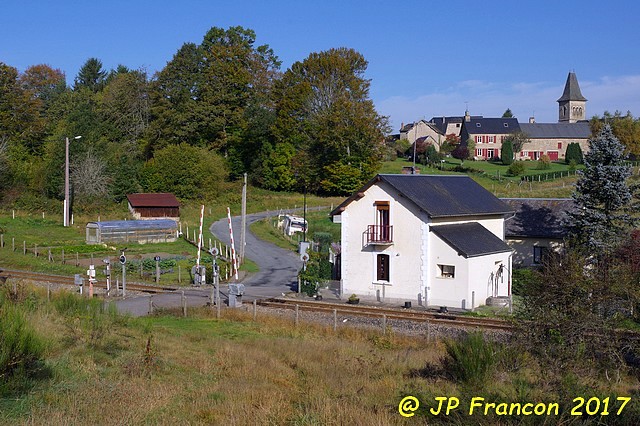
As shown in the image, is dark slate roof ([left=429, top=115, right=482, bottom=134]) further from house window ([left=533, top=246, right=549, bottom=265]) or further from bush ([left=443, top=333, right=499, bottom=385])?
bush ([left=443, top=333, right=499, bottom=385])

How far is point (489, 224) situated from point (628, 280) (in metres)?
15.0

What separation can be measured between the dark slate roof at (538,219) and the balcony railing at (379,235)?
36.0 ft

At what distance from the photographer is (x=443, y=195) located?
3272 cm

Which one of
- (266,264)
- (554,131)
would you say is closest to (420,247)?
(266,264)

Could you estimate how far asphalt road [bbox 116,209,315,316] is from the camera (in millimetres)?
28391

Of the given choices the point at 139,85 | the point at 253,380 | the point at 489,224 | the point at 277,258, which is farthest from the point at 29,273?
the point at 139,85

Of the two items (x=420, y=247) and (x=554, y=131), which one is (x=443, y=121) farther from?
(x=420, y=247)

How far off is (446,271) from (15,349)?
21491mm

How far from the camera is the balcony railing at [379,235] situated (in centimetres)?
3098

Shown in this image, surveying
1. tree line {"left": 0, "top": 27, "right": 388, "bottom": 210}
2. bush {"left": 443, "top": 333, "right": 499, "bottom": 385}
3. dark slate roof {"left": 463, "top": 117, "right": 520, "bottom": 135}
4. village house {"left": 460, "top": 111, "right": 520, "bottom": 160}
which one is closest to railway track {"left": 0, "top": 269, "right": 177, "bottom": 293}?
bush {"left": 443, "top": 333, "right": 499, "bottom": 385}

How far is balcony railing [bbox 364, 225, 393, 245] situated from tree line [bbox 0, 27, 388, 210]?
111 feet

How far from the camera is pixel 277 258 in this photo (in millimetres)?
43812

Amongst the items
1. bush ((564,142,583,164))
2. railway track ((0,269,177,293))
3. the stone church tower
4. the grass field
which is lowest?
the grass field

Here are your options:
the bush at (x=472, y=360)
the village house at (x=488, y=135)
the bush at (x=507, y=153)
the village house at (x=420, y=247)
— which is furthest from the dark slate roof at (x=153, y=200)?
the village house at (x=488, y=135)
